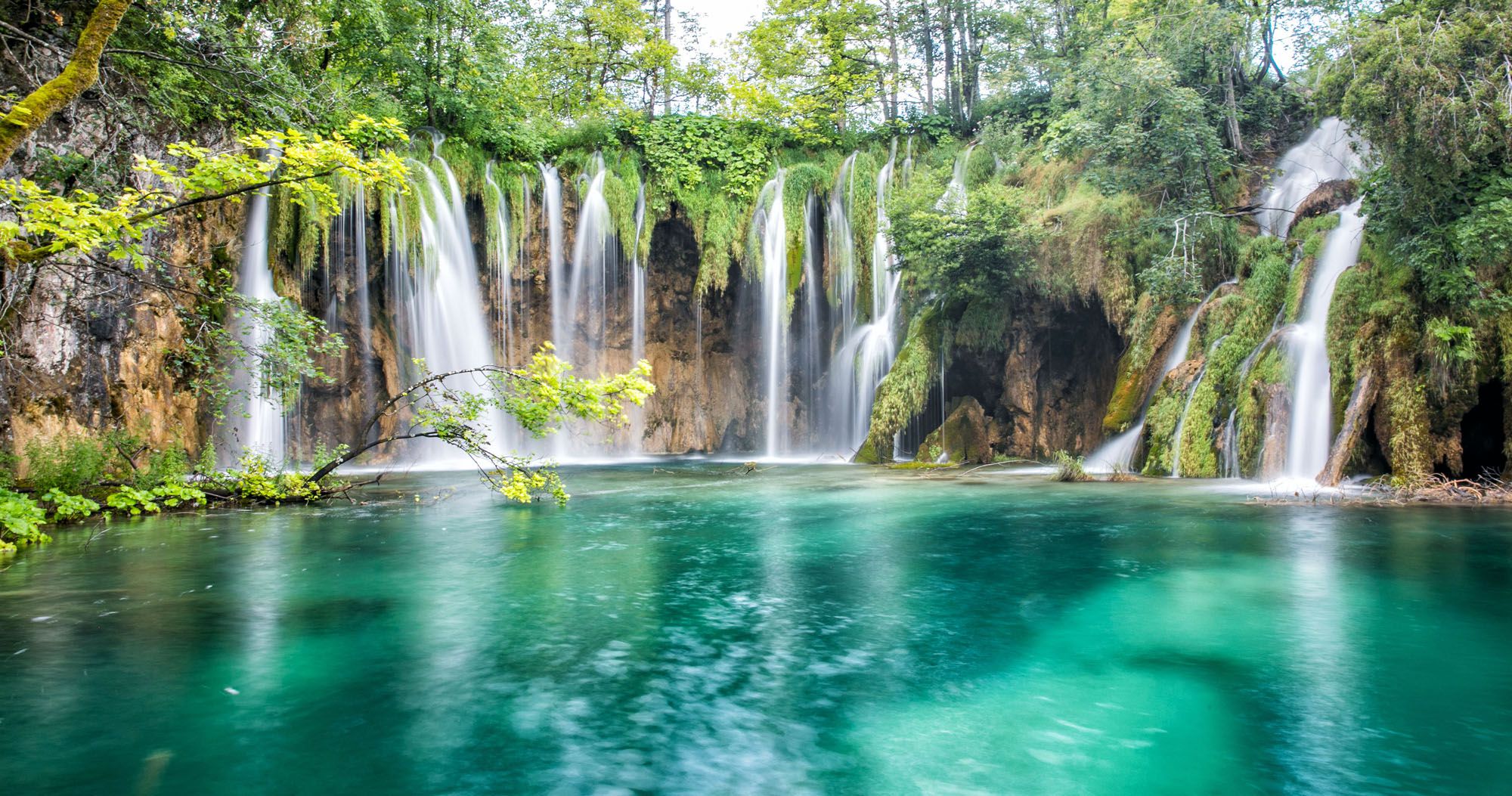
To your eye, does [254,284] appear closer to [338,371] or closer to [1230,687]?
[338,371]

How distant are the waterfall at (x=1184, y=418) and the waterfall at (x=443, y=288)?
1617cm

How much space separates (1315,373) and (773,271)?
14044 millimetres

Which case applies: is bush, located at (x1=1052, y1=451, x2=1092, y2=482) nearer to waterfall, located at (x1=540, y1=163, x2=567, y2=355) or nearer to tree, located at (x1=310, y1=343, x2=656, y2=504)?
tree, located at (x1=310, y1=343, x2=656, y2=504)

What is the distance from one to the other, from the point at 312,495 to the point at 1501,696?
39.6 feet

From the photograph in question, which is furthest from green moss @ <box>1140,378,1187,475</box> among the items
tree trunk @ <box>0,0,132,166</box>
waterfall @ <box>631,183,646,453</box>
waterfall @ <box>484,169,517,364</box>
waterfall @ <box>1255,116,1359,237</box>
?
waterfall @ <box>484,169,517,364</box>

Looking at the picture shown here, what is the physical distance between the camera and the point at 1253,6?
18.2m

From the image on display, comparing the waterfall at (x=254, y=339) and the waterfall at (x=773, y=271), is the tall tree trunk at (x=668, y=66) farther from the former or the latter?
the waterfall at (x=254, y=339)

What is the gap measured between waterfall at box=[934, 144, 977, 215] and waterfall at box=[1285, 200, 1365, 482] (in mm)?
6829

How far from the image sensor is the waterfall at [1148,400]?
15648 millimetres

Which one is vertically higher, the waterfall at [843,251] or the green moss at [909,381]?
the waterfall at [843,251]

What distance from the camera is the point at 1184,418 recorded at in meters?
14.7

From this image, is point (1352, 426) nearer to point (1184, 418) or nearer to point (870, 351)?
point (1184, 418)

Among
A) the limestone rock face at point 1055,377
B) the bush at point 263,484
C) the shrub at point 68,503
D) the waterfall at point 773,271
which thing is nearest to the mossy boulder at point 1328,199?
the limestone rock face at point 1055,377

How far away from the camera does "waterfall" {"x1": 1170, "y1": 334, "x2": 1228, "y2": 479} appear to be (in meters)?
14.6
